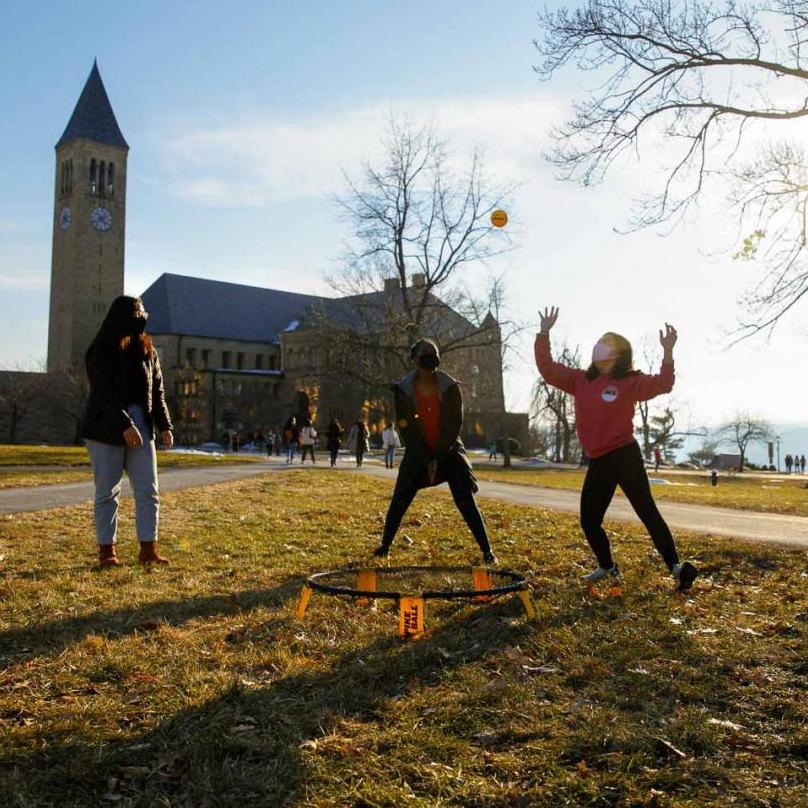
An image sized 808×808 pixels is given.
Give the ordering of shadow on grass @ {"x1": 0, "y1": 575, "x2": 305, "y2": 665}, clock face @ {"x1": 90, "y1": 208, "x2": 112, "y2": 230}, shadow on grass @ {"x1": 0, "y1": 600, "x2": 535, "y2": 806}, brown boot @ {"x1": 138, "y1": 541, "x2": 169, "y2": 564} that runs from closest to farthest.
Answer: shadow on grass @ {"x1": 0, "y1": 600, "x2": 535, "y2": 806} → shadow on grass @ {"x1": 0, "y1": 575, "x2": 305, "y2": 665} → brown boot @ {"x1": 138, "y1": 541, "x2": 169, "y2": 564} → clock face @ {"x1": 90, "y1": 208, "x2": 112, "y2": 230}

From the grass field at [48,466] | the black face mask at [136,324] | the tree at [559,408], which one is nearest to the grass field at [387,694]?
the black face mask at [136,324]

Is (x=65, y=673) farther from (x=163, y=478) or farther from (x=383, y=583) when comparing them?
(x=163, y=478)

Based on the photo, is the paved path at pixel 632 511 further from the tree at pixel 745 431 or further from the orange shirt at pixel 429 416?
the tree at pixel 745 431

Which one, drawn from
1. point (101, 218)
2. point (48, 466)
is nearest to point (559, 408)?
point (48, 466)

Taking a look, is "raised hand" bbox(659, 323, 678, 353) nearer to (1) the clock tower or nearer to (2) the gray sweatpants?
(2) the gray sweatpants

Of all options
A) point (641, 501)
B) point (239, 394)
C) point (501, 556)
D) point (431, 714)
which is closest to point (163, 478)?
point (501, 556)

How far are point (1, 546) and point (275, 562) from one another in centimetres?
275

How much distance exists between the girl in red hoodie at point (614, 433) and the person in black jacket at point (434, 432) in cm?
125

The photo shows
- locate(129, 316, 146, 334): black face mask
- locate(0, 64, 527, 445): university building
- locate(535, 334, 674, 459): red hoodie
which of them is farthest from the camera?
locate(0, 64, 527, 445): university building

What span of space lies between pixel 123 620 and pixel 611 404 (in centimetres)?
380

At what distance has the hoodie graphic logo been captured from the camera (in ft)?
21.8

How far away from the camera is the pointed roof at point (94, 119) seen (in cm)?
9569

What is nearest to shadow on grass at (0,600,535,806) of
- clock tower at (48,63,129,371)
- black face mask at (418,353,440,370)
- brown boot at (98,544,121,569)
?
brown boot at (98,544,121,569)

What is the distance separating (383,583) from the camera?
684 cm
